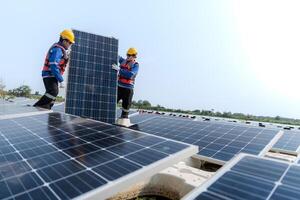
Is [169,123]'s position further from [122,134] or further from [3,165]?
[3,165]

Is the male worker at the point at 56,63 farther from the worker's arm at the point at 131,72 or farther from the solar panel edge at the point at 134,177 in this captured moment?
the solar panel edge at the point at 134,177

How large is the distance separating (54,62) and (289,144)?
501 inches

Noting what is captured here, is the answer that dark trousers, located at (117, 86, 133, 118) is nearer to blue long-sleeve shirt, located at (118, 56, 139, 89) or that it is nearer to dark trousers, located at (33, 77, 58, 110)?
blue long-sleeve shirt, located at (118, 56, 139, 89)

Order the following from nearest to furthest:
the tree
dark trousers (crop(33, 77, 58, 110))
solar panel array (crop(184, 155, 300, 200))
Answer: solar panel array (crop(184, 155, 300, 200)), dark trousers (crop(33, 77, 58, 110)), the tree

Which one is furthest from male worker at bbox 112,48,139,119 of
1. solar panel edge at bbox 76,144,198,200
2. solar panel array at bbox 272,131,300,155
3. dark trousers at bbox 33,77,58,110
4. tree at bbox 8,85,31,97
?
tree at bbox 8,85,31,97

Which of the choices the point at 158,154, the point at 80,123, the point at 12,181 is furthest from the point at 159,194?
the point at 12,181

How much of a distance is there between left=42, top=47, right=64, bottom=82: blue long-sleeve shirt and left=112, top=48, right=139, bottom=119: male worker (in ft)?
12.6

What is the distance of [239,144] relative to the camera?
13688 millimetres

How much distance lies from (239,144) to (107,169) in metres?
9.53

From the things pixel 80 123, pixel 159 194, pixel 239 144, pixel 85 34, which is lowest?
pixel 159 194

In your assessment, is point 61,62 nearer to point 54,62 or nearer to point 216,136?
point 54,62

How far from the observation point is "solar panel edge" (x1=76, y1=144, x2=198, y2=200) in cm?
475

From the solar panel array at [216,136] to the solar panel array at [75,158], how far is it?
19.3 ft

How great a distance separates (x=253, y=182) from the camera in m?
5.11
